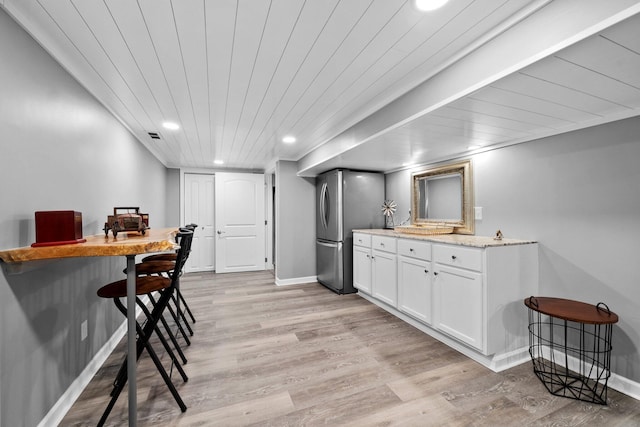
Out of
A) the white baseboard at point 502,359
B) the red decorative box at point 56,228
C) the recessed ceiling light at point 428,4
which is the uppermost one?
the recessed ceiling light at point 428,4

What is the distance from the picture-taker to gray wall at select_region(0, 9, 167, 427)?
1.26 m

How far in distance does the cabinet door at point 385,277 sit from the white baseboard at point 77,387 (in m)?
2.78

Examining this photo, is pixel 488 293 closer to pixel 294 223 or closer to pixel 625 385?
pixel 625 385

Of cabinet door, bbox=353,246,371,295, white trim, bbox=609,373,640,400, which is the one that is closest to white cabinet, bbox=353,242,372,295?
cabinet door, bbox=353,246,371,295

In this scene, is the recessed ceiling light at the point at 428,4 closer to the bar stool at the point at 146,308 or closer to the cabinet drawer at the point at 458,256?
the cabinet drawer at the point at 458,256

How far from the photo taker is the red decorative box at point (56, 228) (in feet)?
4.47

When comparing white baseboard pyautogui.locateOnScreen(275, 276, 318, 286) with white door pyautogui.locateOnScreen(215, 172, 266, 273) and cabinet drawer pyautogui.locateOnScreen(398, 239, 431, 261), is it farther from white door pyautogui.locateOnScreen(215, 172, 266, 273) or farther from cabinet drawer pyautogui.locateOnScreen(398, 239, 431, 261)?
cabinet drawer pyautogui.locateOnScreen(398, 239, 431, 261)

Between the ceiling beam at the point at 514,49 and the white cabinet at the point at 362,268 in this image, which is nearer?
the ceiling beam at the point at 514,49

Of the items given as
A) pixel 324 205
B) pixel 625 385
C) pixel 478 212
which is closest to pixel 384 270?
pixel 478 212

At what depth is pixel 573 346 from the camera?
6.93 feet

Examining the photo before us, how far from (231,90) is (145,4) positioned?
882 mm

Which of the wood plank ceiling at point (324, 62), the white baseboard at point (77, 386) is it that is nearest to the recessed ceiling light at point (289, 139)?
the wood plank ceiling at point (324, 62)

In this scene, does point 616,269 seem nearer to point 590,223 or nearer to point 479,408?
point 590,223

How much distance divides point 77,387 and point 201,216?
416 centimetres
